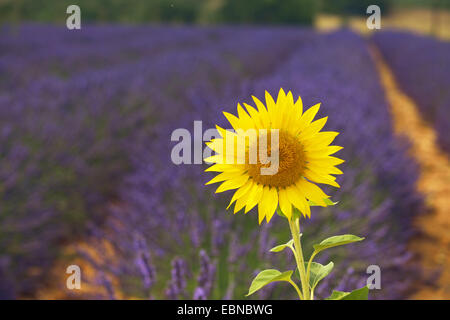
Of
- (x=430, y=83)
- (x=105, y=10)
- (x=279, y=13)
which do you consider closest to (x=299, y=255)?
(x=430, y=83)

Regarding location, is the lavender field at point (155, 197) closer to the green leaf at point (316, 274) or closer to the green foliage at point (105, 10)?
the green leaf at point (316, 274)

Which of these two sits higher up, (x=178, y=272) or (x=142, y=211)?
(x=142, y=211)

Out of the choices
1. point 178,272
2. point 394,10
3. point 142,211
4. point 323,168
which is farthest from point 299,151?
point 394,10

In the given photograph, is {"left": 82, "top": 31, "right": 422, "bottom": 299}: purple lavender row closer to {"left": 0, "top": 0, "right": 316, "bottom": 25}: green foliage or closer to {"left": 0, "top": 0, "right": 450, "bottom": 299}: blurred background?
{"left": 0, "top": 0, "right": 450, "bottom": 299}: blurred background

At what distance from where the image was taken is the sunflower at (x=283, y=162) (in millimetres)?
301

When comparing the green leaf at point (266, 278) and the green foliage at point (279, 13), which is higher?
the green foliage at point (279, 13)

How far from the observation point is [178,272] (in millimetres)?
894

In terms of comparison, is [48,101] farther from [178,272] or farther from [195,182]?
[178,272]

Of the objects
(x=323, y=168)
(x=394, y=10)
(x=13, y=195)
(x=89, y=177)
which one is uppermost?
(x=394, y=10)

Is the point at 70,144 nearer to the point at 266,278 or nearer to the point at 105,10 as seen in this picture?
the point at 266,278

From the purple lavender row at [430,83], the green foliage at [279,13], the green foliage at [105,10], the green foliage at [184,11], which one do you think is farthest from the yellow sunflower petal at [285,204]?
the green foliage at [279,13]

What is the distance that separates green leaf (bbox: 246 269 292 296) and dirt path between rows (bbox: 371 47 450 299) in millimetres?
1606

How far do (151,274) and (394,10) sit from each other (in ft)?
99.7

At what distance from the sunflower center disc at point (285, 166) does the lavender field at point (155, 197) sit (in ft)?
0.40
